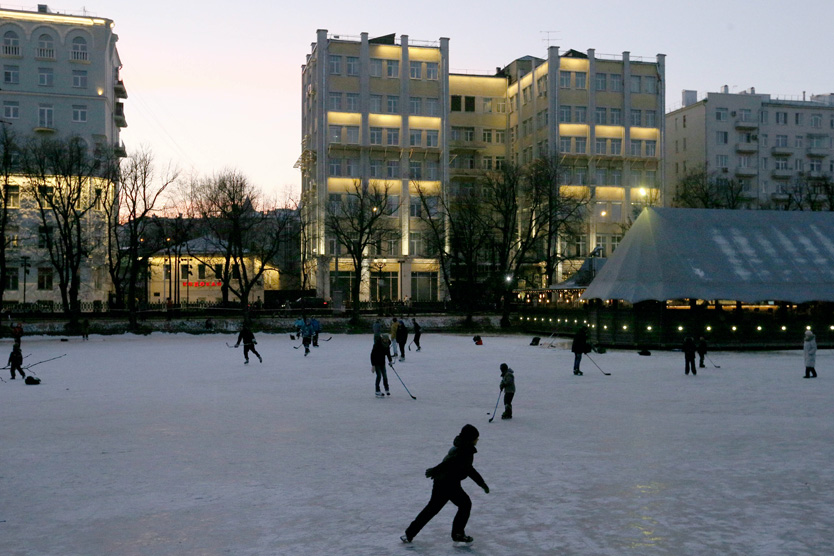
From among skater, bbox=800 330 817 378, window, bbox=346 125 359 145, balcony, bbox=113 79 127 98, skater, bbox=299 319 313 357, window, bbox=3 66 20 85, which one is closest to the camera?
skater, bbox=800 330 817 378

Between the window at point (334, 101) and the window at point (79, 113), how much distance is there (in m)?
23.5

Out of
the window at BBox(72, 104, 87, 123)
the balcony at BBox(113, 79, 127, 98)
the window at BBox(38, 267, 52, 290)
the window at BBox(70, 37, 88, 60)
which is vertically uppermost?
the window at BBox(70, 37, 88, 60)

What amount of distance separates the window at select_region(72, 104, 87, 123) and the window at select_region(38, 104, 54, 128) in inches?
78.6

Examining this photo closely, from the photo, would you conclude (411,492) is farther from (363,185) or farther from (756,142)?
(756,142)

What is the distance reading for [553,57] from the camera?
83062 mm

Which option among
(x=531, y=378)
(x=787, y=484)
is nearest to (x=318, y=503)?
(x=787, y=484)

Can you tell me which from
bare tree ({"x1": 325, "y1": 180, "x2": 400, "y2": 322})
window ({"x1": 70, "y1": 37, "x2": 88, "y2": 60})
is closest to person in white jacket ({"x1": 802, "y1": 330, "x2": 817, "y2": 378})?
bare tree ({"x1": 325, "y1": 180, "x2": 400, "y2": 322})

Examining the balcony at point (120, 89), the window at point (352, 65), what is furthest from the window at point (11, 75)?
the window at point (352, 65)

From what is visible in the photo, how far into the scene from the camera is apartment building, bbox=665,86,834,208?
9425 centimetres

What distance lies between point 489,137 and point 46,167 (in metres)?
51.8

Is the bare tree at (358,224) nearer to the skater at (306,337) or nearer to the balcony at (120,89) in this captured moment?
the skater at (306,337)

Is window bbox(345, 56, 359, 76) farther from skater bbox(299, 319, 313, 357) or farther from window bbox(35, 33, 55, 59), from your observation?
skater bbox(299, 319, 313, 357)

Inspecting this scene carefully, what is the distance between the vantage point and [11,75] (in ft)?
235

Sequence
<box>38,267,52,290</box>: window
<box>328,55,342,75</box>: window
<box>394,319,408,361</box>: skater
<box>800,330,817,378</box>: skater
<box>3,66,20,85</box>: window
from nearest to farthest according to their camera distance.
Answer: <box>800,330,817,378</box>: skater
<box>394,319,408,361</box>: skater
<box>38,267,52,290</box>: window
<box>3,66,20,85</box>: window
<box>328,55,342,75</box>: window
